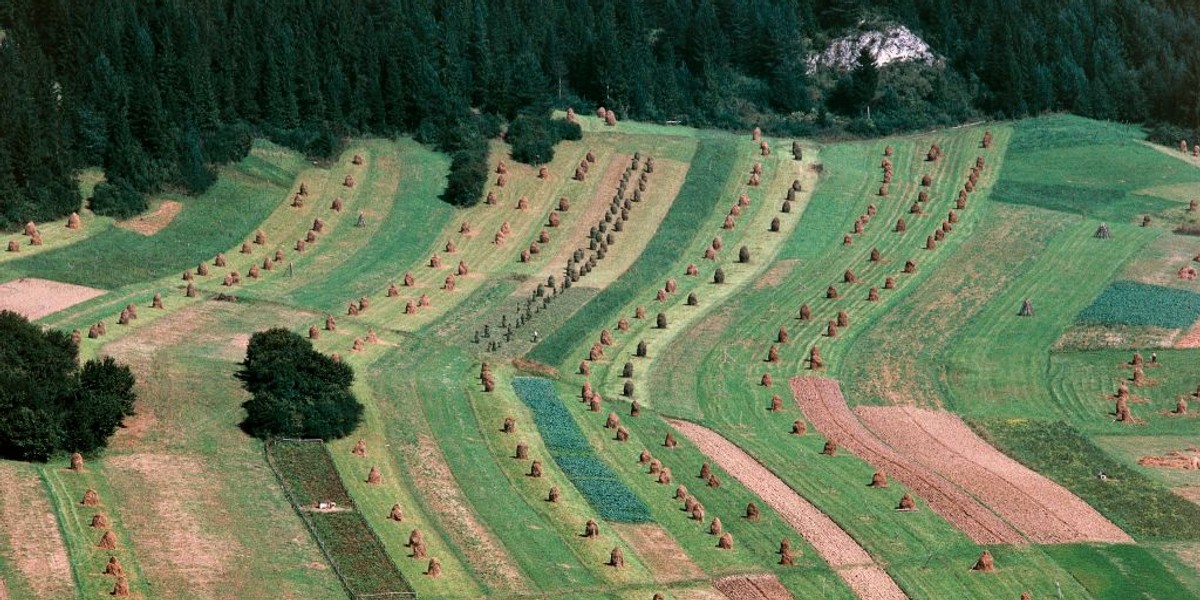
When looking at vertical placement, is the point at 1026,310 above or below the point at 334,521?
above

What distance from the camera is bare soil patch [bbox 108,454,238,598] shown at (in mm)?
113062

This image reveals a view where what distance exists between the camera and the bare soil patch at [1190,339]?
16525 centimetres

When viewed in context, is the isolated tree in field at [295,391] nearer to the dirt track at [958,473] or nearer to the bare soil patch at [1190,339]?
the dirt track at [958,473]

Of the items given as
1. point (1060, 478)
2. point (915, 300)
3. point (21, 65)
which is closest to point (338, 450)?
point (1060, 478)

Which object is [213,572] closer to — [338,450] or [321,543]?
[321,543]

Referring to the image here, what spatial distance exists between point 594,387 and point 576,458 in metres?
16.4

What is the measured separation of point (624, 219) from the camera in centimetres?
19625

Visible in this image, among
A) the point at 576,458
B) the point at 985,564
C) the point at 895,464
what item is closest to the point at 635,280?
the point at 576,458

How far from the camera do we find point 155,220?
609 ft

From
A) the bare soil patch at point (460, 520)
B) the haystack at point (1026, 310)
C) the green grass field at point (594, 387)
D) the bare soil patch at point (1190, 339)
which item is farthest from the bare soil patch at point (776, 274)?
the bare soil patch at point (460, 520)

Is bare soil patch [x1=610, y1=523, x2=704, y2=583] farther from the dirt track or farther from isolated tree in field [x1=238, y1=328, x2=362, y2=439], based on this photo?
isolated tree in field [x1=238, y1=328, x2=362, y2=439]

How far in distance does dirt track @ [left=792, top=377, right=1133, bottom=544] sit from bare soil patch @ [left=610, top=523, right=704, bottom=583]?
1605 centimetres

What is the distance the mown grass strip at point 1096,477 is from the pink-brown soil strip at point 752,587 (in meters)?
21.8

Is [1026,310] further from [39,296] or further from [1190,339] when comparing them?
[39,296]
